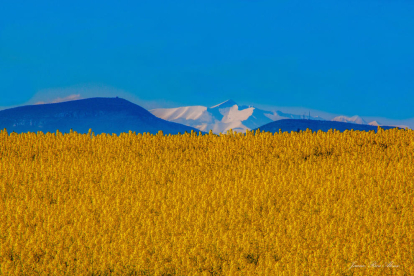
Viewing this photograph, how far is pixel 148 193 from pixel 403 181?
21.9 feet

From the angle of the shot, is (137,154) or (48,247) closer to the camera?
(48,247)

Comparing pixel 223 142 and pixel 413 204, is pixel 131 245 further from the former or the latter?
pixel 223 142

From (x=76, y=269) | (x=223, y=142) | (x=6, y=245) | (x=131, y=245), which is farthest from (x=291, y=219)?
(x=223, y=142)

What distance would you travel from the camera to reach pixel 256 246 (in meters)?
6.18

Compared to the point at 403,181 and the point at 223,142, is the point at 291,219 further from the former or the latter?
the point at 223,142

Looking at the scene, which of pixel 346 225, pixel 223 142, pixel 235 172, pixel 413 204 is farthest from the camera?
pixel 223 142

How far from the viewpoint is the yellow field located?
5.75 metres

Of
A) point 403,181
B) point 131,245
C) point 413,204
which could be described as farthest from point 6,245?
point 403,181

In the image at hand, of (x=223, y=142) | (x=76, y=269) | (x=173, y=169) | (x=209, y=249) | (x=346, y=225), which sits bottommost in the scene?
(x=76, y=269)

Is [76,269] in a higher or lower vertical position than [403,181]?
lower

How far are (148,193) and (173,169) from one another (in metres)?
2.34

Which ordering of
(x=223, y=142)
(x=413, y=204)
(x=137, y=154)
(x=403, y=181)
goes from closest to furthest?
(x=413, y=204) → (x=403, y=181) → (x=137, y=154) → (x=223, y=142)

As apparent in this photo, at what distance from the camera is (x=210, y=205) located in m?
8.09

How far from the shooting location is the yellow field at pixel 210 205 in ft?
18.9
